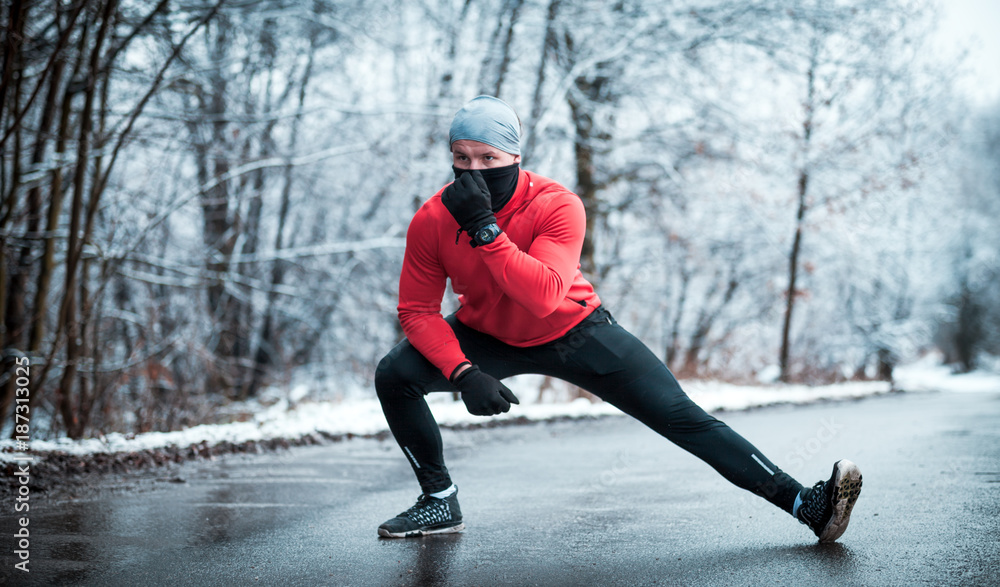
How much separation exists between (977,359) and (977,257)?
13.8ft

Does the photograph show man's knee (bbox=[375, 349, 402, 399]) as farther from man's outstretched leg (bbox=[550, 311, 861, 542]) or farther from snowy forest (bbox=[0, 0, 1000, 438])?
snowy forest (bbox=[0, 0, 1000, 438])

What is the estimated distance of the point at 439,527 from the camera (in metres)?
3.33

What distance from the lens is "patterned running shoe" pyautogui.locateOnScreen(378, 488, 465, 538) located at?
3.26 meters

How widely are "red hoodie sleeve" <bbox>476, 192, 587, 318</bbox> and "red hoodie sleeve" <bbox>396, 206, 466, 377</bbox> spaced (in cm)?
39

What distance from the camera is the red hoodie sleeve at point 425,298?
309 cm

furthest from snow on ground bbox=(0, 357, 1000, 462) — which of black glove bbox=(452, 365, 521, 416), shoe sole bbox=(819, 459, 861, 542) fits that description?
shoe sole bbox=(819, 459, 861, 542)

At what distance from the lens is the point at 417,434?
331 cm

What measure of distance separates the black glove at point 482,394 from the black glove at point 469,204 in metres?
0.55

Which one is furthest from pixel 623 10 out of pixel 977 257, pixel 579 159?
pixel 977 257

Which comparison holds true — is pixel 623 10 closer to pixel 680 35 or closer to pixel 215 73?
pixel 680 35

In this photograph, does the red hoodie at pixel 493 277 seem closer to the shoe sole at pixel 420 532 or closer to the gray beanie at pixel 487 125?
the gray beanie at pixel 487 125

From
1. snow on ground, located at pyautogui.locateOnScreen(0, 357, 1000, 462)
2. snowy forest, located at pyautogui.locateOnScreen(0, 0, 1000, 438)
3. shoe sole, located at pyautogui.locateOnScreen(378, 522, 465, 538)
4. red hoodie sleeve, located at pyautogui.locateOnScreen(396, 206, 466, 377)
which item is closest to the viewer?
red hoodie sleeve, located at pyautogui.locateOnScreen(396, 206, 466, 377)

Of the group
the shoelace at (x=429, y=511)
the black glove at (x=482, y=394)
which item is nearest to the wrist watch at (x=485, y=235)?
the black glove at (x=482, y=394)

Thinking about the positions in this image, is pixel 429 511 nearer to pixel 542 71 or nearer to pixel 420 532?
pixel 420 532
